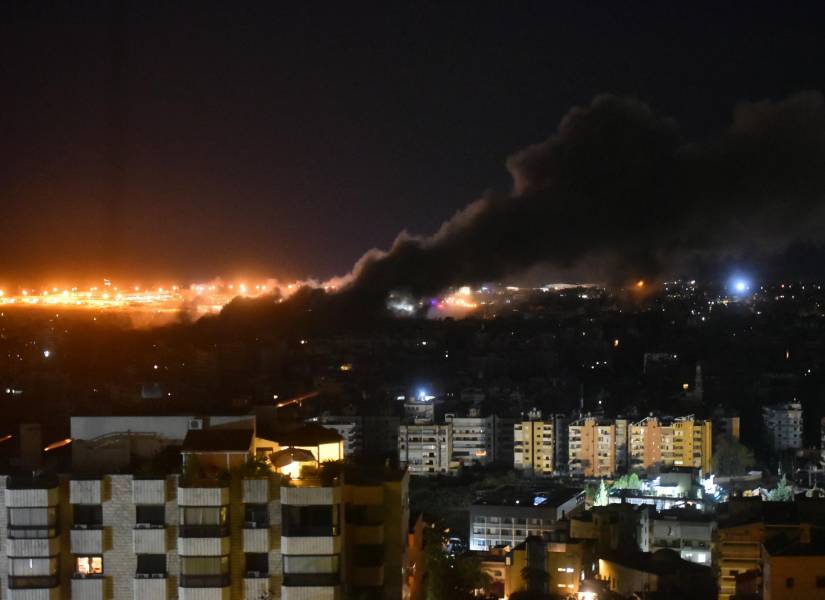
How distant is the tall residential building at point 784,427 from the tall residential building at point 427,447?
524 cm

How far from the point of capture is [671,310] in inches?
1177

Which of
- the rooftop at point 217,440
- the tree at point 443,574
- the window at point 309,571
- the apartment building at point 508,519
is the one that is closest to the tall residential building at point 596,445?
Result: the apartment building at point 508,519

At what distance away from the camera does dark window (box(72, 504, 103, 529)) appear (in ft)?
15.5

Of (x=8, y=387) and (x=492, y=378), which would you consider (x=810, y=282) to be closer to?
(x=492, y=378)

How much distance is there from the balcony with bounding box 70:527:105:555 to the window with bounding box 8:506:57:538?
9 centimetres

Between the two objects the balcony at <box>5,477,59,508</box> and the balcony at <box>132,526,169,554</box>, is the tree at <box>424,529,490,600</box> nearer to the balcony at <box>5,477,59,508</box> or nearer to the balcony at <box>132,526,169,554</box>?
the balcony at <box>132,526,169,554</box>

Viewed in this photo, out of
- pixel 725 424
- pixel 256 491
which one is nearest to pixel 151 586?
pixel 256 491

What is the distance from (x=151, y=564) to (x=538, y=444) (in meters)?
15.2

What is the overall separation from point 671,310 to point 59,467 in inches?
1022

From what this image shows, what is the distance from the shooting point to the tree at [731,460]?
18.1m

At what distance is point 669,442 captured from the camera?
19.0 m

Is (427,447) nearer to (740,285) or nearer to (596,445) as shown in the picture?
(596,445)

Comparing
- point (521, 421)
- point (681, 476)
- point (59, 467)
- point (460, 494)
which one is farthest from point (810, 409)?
point (59, 467)

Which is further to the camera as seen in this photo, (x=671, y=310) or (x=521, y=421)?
(x=671, y=310)
